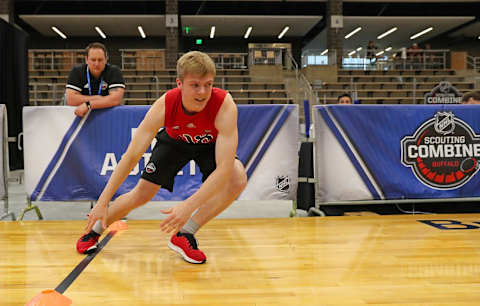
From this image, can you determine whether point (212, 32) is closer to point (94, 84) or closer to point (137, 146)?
point (94, 84)

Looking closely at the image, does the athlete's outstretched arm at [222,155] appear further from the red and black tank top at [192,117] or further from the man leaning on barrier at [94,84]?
the man leaning on barrier at [94,84]

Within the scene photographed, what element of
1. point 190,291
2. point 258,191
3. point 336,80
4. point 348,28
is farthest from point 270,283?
point 348,28

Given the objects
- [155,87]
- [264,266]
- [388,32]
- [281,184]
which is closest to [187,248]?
[264,266]

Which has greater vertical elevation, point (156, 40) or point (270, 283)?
point (156, 40)

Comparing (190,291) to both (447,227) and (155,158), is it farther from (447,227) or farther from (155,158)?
(447,227)

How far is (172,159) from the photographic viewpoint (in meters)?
2.59

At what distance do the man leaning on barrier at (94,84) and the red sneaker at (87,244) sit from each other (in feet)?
5.16

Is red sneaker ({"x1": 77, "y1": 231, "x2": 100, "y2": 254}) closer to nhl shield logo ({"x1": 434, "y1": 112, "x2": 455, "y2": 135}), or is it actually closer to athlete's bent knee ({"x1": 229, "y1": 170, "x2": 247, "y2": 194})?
athlete's bent knee ({"x1": 229, "y1": 170, "x2": 247, "y2": 194})

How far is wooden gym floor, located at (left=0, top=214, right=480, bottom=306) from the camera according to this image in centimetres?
183

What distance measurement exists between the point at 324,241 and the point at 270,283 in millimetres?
963

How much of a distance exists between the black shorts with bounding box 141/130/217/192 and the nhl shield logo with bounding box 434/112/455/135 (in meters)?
2.47

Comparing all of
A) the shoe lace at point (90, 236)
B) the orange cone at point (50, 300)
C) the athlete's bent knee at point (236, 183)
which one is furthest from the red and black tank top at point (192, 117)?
the orange cone at point (50, 300)

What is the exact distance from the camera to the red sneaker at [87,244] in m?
2.56

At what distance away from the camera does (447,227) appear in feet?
10.9
